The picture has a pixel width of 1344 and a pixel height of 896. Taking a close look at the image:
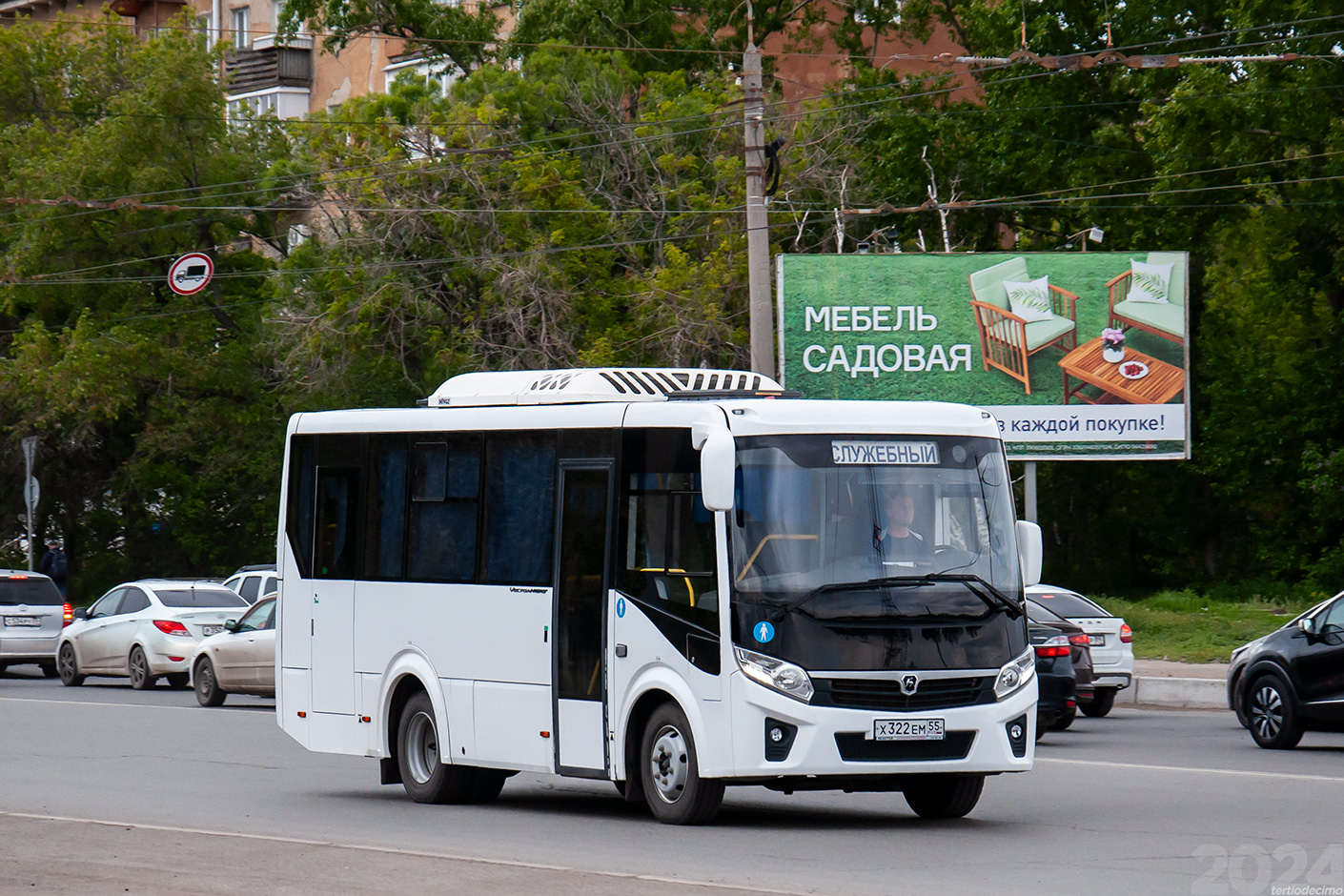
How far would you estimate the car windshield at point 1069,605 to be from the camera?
2116 cm

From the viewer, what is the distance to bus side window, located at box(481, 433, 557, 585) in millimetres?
12438

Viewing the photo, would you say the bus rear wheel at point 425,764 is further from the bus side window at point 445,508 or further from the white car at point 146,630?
the white car at point 146,630

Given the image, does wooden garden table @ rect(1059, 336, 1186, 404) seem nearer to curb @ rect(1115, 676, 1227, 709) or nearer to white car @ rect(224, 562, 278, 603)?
curb @ rect(1115, 676, 1227, 709)

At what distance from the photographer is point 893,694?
11039mm

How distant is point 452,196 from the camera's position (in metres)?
36.3

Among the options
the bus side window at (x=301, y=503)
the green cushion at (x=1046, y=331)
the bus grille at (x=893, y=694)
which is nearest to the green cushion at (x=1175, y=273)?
the green cushion at (x=1046, y=331)

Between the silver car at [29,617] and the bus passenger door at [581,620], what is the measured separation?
63.1ft

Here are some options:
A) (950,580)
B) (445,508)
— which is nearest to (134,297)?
(445,508)

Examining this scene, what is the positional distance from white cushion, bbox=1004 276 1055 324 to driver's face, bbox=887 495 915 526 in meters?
20.4

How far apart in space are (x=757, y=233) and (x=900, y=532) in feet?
42.2

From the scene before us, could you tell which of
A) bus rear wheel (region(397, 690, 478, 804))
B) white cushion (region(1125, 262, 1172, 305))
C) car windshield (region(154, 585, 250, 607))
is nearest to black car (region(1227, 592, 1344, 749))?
bus rear wheel (region(397, 690, 478, 804))

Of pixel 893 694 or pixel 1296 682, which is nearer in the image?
pixel 893 694

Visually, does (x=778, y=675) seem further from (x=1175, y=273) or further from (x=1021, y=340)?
(x=1175, y=273)

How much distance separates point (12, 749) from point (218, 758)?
2198mm
